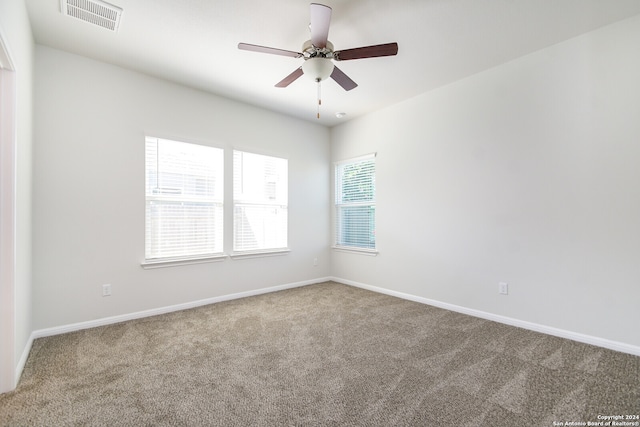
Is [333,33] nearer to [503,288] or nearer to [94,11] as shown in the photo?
[94,11]

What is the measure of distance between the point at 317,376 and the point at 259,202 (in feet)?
9.21

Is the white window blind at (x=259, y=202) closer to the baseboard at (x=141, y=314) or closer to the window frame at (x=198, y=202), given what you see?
the window frame at (x=198, y=202)

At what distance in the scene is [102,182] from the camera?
→ 3.03 m

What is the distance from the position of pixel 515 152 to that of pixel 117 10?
3894mm

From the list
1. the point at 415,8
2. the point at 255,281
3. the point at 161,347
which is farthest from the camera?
the point at 255,281

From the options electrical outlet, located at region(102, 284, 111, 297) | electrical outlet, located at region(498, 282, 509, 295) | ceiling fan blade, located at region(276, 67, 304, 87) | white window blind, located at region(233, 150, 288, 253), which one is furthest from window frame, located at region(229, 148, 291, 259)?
electrical outlet, located at region(498, 282, 509, 295)

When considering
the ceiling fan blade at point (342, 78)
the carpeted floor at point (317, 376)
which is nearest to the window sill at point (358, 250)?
the carpeted floor at point (317, 376)

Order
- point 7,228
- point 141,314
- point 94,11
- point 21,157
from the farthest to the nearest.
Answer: point 141,314
point 94,11
point 21,157
point 7,228

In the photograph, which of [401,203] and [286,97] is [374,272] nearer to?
[401,203]

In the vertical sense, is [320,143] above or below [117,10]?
below

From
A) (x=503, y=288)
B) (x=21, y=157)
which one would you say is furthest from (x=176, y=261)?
(x=503, y=288)

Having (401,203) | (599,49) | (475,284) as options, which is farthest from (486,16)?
(475,284)

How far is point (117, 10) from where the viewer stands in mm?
2281

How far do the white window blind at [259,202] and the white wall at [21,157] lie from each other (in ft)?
6.79
